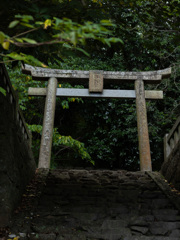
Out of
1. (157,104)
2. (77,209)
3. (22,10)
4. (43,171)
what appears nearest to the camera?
(22,10)

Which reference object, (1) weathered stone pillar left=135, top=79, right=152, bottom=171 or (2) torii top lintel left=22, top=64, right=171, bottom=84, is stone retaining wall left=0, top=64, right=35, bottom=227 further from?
(1) weathered stone pillar left=135, top=79, right=152, bottom=171

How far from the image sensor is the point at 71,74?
7.77 m

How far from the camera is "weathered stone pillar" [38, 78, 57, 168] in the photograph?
23.1 feet

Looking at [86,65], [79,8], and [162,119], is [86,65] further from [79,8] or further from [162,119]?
[79,8]

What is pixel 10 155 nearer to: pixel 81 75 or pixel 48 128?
pixel 48 128

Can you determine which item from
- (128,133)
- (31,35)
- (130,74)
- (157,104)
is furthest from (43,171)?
(157,104)

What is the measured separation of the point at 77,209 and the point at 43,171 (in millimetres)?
2077

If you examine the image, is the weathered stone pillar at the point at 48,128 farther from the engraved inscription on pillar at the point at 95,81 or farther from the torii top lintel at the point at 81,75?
the engraved inscription on pillar at the point at 95,81

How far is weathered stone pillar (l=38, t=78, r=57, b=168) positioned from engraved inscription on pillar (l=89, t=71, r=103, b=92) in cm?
99

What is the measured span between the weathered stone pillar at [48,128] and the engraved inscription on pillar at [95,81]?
993 mm

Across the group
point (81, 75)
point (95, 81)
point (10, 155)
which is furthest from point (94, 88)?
point (10, 155)

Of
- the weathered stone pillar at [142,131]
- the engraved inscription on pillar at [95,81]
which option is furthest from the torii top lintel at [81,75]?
the weathered stone pillar at [142,131]

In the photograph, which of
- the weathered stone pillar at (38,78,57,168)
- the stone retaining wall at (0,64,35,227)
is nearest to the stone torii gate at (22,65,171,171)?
the weathered stone pillar at (38,78,57,168)

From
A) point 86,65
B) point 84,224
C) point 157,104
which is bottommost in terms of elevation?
point 84,224
